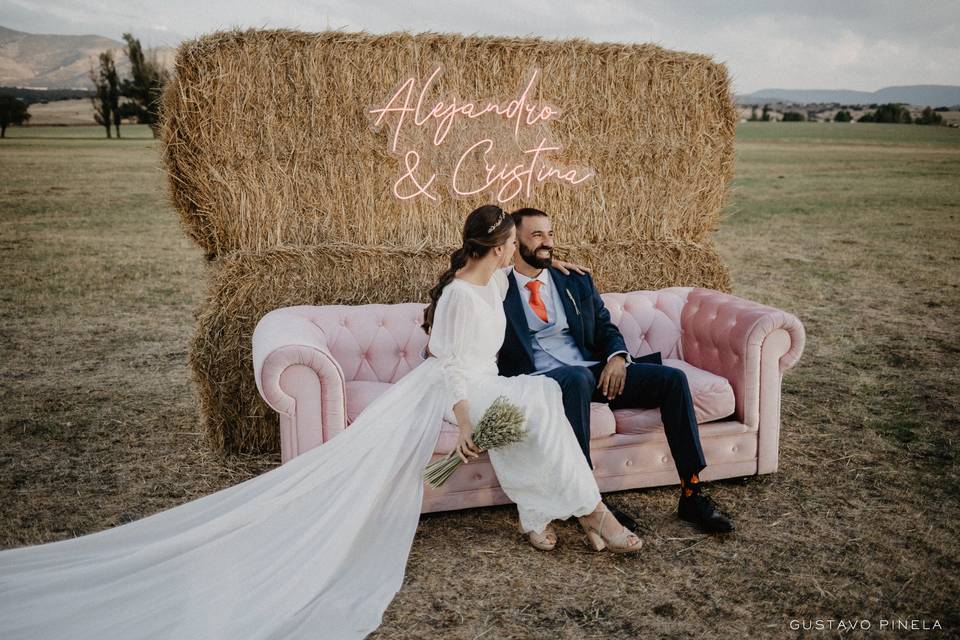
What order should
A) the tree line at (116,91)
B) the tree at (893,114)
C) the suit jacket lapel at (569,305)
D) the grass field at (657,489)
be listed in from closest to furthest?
the grass field at (657,489) < the suit jacket lapel at (569,305) < the tree line at (116,91) < the tree at (893,114)

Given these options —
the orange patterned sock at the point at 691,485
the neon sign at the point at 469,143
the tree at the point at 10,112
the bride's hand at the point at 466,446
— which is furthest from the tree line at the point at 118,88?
the orange patterned sock at the point at 691,485

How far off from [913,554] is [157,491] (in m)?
4.04

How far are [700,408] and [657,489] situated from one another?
0.55 meters

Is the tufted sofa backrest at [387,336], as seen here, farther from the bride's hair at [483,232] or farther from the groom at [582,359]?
the bride's hair at [483,232]

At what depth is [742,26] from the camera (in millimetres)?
10672

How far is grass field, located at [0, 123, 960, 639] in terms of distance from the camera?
10.2ft

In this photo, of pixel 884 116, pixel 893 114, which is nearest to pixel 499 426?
pixel 893 114

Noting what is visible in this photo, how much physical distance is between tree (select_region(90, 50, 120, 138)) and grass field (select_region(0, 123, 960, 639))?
94.2 ft

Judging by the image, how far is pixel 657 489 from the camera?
167 inches

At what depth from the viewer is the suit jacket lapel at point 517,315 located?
4.07m

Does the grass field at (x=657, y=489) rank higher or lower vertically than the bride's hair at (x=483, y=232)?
lower

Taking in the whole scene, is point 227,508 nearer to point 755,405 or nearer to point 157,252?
point 755,405

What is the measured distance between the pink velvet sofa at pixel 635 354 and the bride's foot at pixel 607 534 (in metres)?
0.51

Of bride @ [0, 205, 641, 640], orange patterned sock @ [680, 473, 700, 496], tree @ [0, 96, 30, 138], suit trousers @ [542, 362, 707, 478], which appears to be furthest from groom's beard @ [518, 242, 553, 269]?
tree @ [0, 96, 30, 138]
